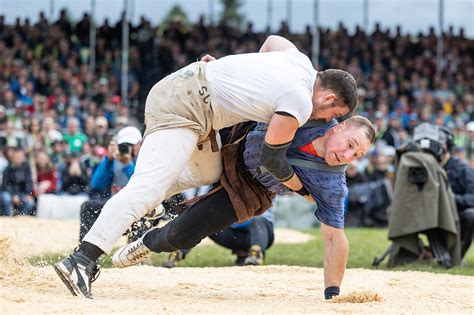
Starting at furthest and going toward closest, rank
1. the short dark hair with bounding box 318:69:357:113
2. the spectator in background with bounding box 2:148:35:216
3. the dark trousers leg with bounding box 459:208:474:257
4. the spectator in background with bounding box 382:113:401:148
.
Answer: the spectator in background with bounding box 382:113:401:148 → the spectator in background with bounding box 2:148:35:216 → the dark trousers leg with bounding box 459:208:474:257 → the short dark hair with bounding box 318:69:357:113

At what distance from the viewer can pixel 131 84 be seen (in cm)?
1995

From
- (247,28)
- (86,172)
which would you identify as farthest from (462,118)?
(86,172)

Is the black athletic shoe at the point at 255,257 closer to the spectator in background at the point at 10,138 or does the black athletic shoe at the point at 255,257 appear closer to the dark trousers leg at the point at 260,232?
the dark trousers leg at the point at 260,232

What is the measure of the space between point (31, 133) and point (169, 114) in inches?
410

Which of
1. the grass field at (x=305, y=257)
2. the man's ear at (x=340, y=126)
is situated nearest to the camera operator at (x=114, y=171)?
the grass field at (x=305, y=257)

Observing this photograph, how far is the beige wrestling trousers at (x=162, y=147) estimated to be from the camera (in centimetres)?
527

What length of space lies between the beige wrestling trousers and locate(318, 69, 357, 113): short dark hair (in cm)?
73

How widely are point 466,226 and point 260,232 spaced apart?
252 cm

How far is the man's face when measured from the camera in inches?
222

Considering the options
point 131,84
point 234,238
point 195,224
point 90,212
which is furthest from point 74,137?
point 195,224

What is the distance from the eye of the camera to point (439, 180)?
9.62 m

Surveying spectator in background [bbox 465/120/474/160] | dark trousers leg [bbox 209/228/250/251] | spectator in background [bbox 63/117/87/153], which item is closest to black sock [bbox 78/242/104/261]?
dark trousers leg [bbox 209/228/250/251]

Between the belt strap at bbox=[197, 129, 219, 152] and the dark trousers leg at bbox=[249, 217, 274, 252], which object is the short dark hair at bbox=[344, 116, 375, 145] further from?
the dark trousers leg at bbox=[249, 217, 274, 252]

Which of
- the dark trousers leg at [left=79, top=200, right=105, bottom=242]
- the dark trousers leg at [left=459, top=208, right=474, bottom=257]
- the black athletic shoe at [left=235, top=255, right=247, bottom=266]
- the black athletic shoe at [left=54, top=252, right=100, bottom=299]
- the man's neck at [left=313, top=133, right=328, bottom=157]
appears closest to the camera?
the black athletic shoe at [left=54, top=252, right=100, bottom=299]
